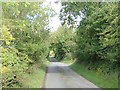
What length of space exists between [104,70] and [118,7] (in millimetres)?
6900

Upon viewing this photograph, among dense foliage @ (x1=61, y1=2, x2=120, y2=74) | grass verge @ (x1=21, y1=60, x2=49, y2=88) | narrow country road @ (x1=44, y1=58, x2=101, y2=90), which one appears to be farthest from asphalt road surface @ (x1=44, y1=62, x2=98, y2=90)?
dense foliage @ (x1=61, y1=2, x2=120, y2=74)

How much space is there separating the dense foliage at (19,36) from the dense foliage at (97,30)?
4107 mm

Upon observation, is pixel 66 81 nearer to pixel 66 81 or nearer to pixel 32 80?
pixel 66 81

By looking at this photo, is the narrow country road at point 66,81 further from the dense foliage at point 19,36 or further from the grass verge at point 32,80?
the dense foliage at point 19,36

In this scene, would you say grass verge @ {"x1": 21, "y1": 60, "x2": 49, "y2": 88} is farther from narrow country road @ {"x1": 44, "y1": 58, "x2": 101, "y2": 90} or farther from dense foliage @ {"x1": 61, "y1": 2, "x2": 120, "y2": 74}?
dense foliage @ {"x1": 61, "y1": 2, "x2": 120, "y2": 74}

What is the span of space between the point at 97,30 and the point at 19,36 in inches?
316

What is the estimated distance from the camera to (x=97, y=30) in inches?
920

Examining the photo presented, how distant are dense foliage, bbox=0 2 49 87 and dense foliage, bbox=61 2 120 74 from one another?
162 inches

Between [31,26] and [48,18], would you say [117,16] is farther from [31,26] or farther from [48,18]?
[48,18]

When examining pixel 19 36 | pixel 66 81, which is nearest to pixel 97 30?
pixel 66 81

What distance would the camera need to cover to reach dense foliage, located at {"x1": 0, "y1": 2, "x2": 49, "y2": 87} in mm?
11188

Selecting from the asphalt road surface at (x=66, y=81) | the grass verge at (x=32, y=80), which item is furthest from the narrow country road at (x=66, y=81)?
the grass verge at (x=32, y=80)

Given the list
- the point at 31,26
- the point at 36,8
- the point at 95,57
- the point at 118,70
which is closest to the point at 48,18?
the point at 31,26

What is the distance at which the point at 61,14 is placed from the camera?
97.6 ft
